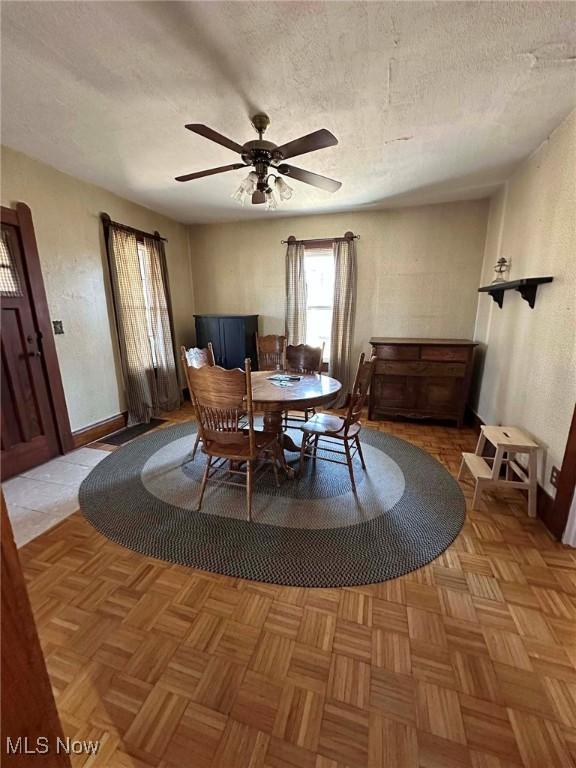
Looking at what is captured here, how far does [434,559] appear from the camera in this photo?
66.2 inches

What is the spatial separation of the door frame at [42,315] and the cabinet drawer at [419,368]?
3.10 meters

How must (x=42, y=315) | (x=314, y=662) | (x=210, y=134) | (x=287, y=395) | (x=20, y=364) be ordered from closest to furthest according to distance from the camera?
(x=314, y=662)
(x=210, y=134)
(x=287, y=395)
(x=20, y=364)
(x=42, y=315)

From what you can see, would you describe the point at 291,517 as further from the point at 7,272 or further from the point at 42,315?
the point at 7,272

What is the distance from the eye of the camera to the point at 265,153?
5.69ft

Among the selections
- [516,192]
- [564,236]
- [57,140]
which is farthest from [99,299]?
[516,192]

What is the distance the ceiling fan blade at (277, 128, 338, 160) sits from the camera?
1515 mm

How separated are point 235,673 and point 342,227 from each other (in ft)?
13.9

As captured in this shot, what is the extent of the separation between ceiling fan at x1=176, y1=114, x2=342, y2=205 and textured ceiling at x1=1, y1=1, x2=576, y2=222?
0.82ft

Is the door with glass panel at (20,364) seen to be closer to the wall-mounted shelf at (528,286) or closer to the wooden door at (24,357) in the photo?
the wooden door at (24,357)

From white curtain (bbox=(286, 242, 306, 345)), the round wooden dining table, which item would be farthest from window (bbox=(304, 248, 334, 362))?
the round wooden dining table

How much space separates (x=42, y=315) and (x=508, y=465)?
3885 millimetres

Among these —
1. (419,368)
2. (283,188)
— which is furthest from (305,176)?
(419,368)

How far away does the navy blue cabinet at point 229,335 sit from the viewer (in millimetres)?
4117

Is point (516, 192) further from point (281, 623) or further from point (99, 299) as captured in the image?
point (99, 299)
